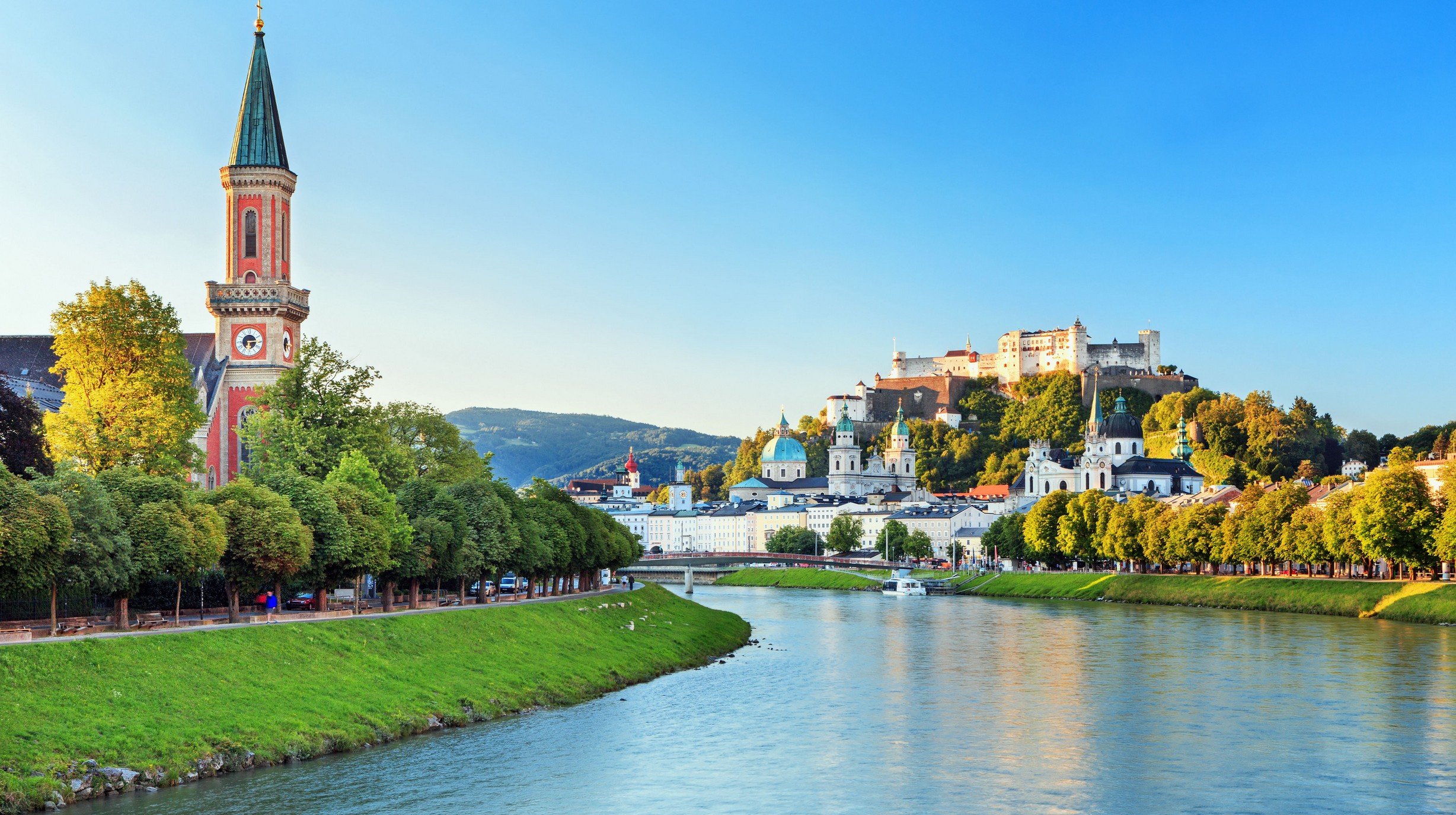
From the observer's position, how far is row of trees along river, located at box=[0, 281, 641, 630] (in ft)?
123

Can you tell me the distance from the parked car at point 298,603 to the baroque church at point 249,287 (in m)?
11.4

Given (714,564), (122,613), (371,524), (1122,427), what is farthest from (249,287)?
(1122,427)

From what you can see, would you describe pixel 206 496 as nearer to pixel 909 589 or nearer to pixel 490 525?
pixel 490 525

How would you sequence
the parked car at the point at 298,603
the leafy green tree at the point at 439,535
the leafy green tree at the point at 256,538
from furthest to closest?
1. the leafy green tree at the point at 439,535
2. the parked car at the point at 298,603
3. the leafy green tree at the point at 256,538

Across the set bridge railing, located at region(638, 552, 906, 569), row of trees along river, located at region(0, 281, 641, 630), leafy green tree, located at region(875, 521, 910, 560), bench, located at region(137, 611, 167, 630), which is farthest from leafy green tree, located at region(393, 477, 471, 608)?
leafy green tree, located at region(875, 521, 910, 560)

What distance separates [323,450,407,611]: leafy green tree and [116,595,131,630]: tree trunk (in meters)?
9.04

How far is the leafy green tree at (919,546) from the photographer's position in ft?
531

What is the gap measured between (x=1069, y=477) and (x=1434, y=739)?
14056 centimetres

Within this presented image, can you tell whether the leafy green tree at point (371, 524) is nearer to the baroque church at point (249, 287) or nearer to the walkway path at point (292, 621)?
the walkway path at point (292, 621)

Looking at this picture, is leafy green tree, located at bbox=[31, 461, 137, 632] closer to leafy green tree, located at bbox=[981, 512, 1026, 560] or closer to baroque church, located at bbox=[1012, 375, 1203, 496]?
leafy green tree, located at bbox=[981, 512, 1026, 560]

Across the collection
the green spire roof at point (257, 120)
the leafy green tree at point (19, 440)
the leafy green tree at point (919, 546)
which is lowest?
the leafy green tree at point (919, 546)

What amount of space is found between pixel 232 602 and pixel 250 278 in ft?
82.5

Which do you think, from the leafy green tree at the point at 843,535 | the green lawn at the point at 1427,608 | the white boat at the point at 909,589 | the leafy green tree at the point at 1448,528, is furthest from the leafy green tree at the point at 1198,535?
the leafy green tree at the point at 843,535

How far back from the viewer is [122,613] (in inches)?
1544
